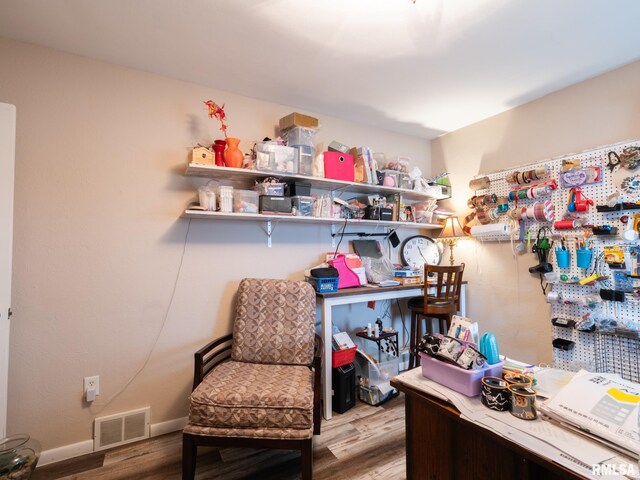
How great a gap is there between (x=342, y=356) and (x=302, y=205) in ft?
3.94

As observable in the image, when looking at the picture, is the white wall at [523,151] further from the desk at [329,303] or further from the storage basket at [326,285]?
the storage basket at [326,285]

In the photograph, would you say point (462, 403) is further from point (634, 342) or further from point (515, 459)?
point (634, 342)

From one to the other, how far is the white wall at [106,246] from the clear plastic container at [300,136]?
34 cm

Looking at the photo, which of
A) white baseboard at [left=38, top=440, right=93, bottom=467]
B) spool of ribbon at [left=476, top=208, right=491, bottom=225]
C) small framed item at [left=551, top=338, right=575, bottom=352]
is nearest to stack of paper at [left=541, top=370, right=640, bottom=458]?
small framed item at [left=551, top=338, right=575, bottom=352]

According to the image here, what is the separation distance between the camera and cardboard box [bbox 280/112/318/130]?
7.47 feet

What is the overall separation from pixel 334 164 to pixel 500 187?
1.54 m

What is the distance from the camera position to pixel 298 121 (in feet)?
7.50

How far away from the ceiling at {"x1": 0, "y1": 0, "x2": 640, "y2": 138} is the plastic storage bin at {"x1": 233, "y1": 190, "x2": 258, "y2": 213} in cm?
83

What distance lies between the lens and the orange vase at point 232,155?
205 cm

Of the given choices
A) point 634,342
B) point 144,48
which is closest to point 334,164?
point 144,48

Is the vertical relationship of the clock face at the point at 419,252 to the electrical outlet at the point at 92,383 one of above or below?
above

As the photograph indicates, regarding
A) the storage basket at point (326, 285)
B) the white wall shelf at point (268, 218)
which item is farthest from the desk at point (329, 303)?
the white wall shelf at point (268, 218)

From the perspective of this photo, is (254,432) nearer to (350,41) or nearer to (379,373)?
(379,373)

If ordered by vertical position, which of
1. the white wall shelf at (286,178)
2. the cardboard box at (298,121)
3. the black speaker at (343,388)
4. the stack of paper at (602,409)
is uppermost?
the cardboard box at (298,121)
